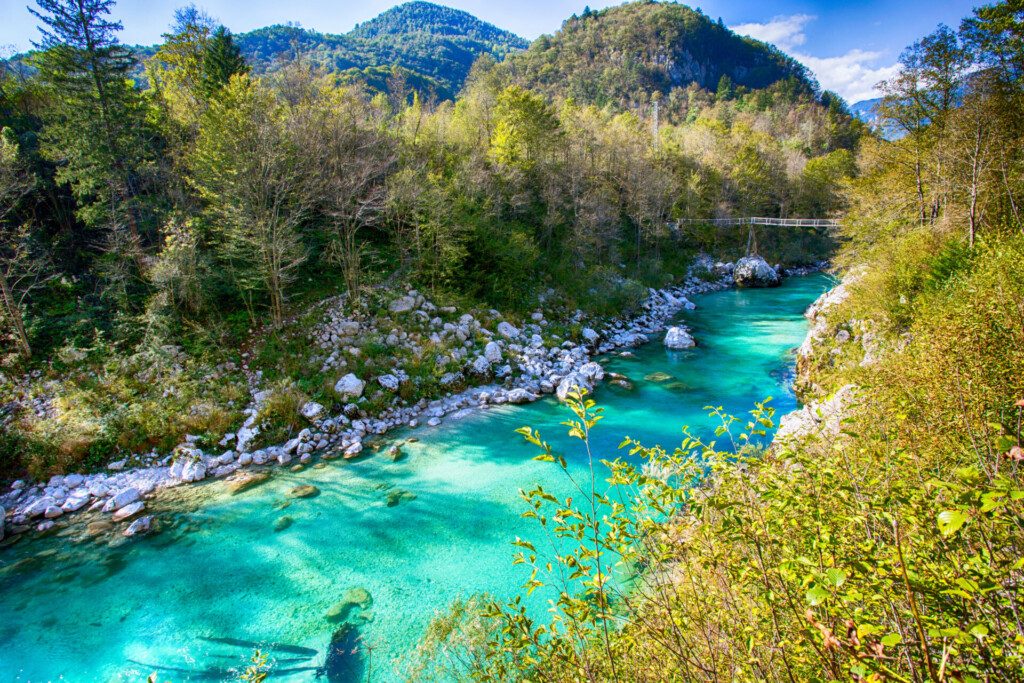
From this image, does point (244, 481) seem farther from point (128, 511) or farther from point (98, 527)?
point (98, 527)

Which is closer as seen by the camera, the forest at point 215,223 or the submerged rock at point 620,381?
the forest at point 215,223

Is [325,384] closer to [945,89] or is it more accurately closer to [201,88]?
[201,88]

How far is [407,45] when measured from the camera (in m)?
93.6

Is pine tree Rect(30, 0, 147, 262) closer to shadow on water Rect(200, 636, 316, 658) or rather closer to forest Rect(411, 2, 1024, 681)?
shadow on water Rect(200, 636, 316, 658)

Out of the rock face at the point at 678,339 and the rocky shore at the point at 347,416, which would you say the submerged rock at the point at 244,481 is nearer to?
the rocky shore at the point at 347,416

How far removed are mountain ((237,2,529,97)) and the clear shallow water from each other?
37.7 m

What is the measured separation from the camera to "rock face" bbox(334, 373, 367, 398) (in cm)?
1273

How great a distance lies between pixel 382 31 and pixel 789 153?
108 metres

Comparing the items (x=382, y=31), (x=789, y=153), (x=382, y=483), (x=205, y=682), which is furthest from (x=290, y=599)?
(x=382, y=31)

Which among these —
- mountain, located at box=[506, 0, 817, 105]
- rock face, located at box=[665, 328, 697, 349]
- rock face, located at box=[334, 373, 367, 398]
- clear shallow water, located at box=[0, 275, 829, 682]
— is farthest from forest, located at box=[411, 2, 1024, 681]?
mountain, located at box=[506, 0, 817, 105]

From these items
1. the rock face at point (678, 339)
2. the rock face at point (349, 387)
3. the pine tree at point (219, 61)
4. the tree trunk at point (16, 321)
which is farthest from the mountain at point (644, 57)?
the tree trunk at point (16, 321)

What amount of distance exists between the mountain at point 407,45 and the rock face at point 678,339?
121ft

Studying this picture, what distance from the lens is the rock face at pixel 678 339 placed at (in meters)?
18.7

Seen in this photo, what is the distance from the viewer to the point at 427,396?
13.9 metres
